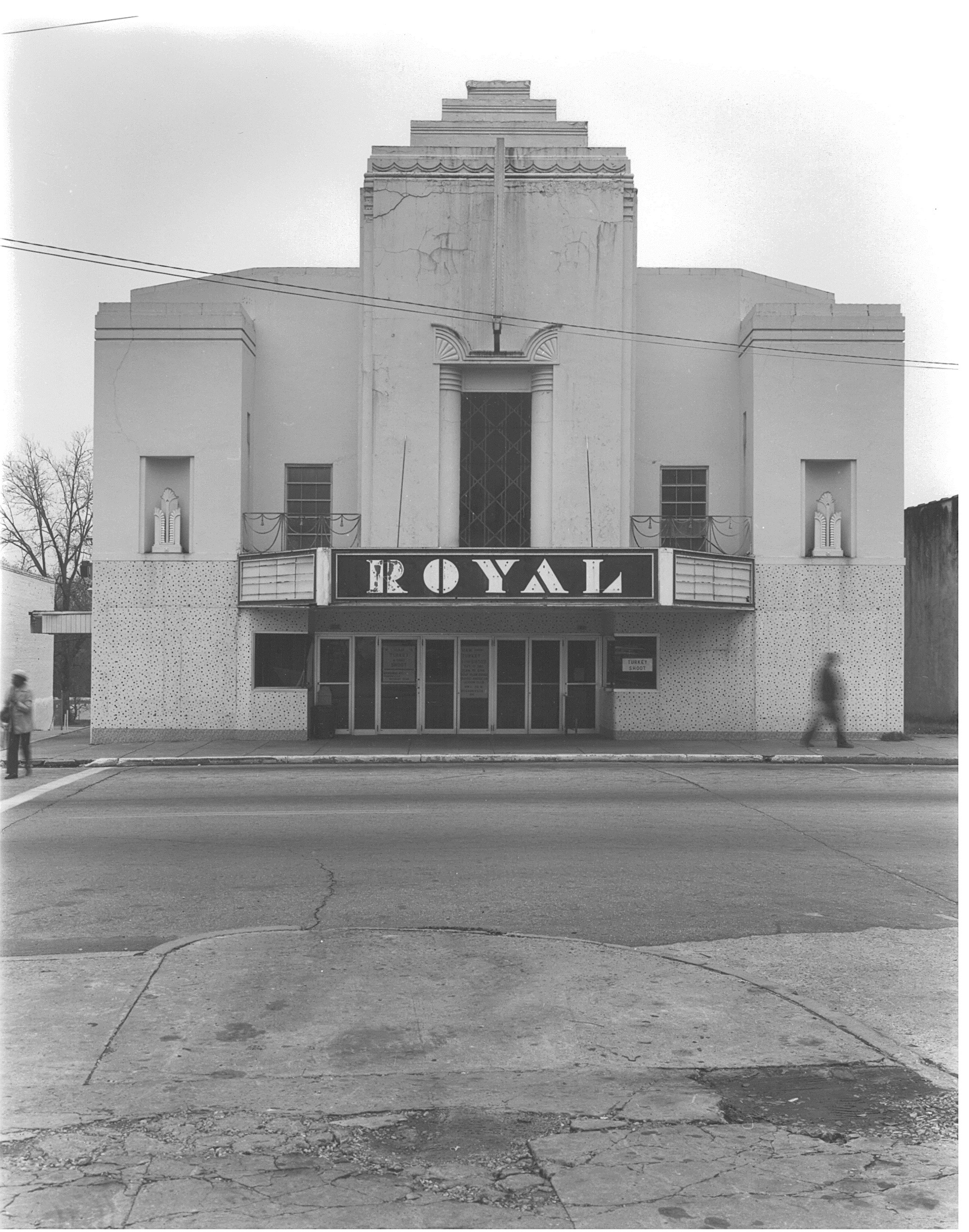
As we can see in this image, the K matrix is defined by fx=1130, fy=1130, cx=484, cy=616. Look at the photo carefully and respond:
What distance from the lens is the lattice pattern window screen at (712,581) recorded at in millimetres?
21469

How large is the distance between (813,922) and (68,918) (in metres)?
5.55

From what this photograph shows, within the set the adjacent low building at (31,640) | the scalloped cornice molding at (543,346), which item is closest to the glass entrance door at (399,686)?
the scalloped cornice molding at (543,346)

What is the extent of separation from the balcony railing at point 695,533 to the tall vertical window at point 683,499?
0.01 m

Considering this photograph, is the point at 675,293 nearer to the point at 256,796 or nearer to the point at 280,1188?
the point at 256,796

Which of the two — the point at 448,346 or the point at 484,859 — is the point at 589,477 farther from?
the point at 484,859

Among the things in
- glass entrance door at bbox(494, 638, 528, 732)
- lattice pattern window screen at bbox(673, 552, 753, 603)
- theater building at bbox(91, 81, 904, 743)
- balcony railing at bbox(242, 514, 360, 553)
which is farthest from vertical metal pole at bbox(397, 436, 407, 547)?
lattice pattern window screen at bbox(673, 552, 753, 603)

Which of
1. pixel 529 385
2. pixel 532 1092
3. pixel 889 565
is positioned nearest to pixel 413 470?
pixel 529 385

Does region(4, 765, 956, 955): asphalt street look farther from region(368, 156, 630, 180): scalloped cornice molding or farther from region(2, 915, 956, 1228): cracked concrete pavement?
region(368, 156, 630, 180): scalloped cornice molding

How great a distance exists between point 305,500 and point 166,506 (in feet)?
9.53

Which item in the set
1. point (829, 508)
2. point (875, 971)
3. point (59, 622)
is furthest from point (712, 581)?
point (875, 971)

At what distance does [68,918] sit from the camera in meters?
8.49

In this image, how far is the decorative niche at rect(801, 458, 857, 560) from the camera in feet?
75.0

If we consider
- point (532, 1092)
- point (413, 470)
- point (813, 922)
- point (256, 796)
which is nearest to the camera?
point (532, 1092)

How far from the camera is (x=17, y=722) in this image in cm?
1744
